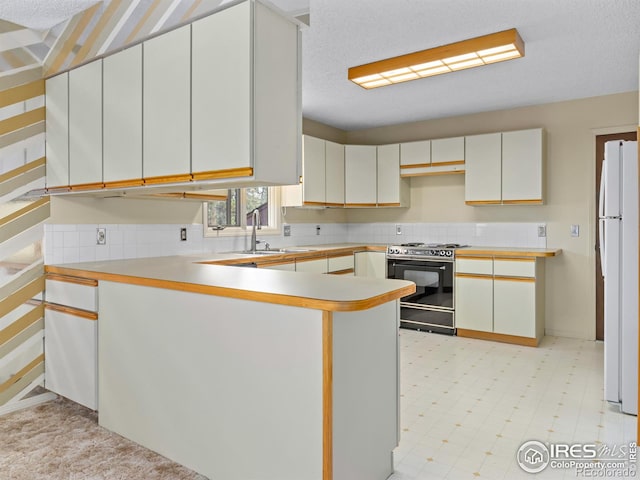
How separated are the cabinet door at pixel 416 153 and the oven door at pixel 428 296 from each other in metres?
1.20

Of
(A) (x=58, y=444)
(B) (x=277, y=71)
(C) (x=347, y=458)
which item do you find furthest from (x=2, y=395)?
(B) (x=277, y=71)

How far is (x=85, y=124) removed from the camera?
3.00 m

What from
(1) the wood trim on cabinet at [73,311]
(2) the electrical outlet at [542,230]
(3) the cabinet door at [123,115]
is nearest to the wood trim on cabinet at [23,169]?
(3) the cabinet door at [123,115]

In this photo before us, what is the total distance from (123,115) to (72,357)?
1559mm

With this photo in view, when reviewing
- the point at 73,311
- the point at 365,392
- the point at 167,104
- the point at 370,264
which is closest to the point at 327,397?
the point at 365,392

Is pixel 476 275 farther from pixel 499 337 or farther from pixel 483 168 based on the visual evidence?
pixel 483 168

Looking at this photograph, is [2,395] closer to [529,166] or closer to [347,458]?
[347,458]

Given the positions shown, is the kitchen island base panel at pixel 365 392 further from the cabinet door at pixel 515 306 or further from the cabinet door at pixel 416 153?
the cabinet door at pixel 416 153

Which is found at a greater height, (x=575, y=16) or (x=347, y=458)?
(x=575, y=16)

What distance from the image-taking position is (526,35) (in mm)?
3111

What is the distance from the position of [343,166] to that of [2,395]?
13.3 feet

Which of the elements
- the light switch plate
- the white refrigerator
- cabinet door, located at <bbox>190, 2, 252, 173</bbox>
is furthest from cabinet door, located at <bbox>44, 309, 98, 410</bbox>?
the light switch plate

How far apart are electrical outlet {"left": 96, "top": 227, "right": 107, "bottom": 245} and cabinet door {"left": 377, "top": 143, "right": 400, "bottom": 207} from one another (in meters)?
3.25

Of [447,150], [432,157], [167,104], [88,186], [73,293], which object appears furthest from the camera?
[432,157]
